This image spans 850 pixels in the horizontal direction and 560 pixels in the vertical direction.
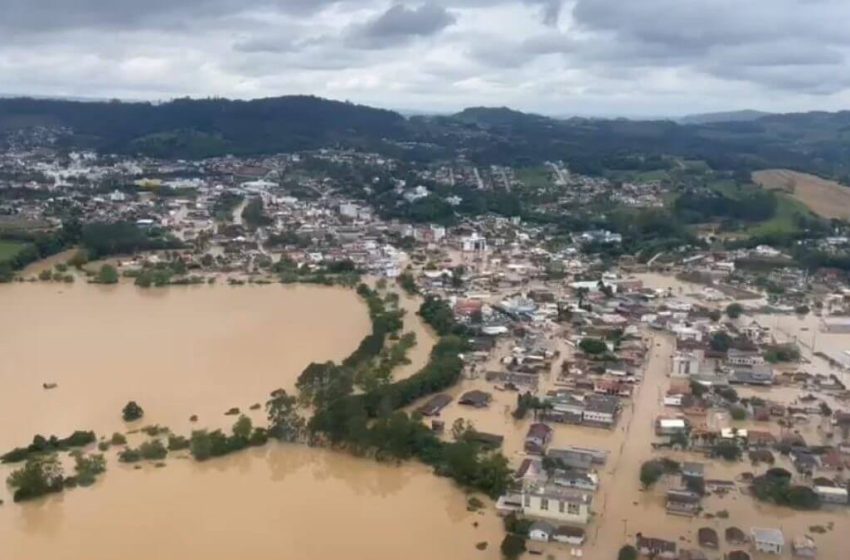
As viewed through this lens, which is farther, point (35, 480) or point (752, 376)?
point (752, 376)

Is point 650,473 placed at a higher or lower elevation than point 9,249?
lower

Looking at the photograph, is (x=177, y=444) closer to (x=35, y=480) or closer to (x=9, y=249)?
(x=35, y=480)

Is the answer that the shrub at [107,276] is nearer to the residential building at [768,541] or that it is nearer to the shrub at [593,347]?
the shrub at [593,347]

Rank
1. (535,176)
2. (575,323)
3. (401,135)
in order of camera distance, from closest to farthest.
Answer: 1. (575,323)
2. (535,176)
3. (401,135)

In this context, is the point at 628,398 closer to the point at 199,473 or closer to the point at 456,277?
the point at 199,473

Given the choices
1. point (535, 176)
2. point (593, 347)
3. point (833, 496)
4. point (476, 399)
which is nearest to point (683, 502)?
point (833, 496)

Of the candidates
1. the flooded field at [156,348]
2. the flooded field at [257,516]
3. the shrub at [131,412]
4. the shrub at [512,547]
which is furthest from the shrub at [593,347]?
the shrub at [131,412]

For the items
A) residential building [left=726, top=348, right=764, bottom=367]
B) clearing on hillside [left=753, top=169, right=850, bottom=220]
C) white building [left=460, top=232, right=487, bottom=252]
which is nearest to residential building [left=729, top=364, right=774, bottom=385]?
residential building [left=726, top=348, right=764, bottom=367]
